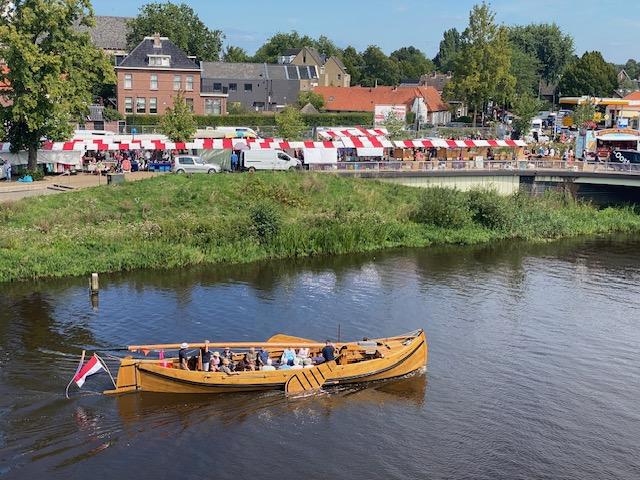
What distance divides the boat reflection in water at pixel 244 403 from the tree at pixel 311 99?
84421 millimetres

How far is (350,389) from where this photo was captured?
2762 cm

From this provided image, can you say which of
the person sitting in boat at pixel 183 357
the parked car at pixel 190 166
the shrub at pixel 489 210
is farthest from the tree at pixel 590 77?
the person sitting in boat at pixel 183 357

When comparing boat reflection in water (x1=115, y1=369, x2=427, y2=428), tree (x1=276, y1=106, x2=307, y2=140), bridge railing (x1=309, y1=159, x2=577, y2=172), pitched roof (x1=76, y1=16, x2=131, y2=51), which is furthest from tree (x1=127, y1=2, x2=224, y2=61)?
boat reflection in water (x1=115, y1=369, x2=427, y2=428)

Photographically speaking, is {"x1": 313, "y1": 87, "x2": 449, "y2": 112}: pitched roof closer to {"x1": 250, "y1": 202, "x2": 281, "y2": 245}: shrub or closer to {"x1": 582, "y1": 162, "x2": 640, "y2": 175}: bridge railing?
{"x1": 582, "y1": 162, "x2": 640, "y2": 175}: bridge railing

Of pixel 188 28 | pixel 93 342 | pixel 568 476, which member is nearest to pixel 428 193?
pixel 93 342

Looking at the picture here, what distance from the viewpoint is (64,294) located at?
123 ft

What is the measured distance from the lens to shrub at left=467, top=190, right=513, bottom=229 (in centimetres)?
5406

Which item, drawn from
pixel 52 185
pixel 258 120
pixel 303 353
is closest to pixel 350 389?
pixel 303 353

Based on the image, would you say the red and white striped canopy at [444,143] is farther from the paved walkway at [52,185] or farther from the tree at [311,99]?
the tree at [311,99]

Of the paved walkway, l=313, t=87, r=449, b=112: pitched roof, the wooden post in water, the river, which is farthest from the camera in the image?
l=313, t=87, r=449, b=112: pitched roof

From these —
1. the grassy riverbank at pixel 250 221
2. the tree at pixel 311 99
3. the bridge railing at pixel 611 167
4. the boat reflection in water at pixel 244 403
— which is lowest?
the boat reflection in water at pixel 244 403

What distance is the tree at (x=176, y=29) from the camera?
107m

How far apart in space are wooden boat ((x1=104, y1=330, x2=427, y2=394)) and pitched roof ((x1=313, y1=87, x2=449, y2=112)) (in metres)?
81.0

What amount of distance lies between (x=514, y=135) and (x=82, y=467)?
240 ft
